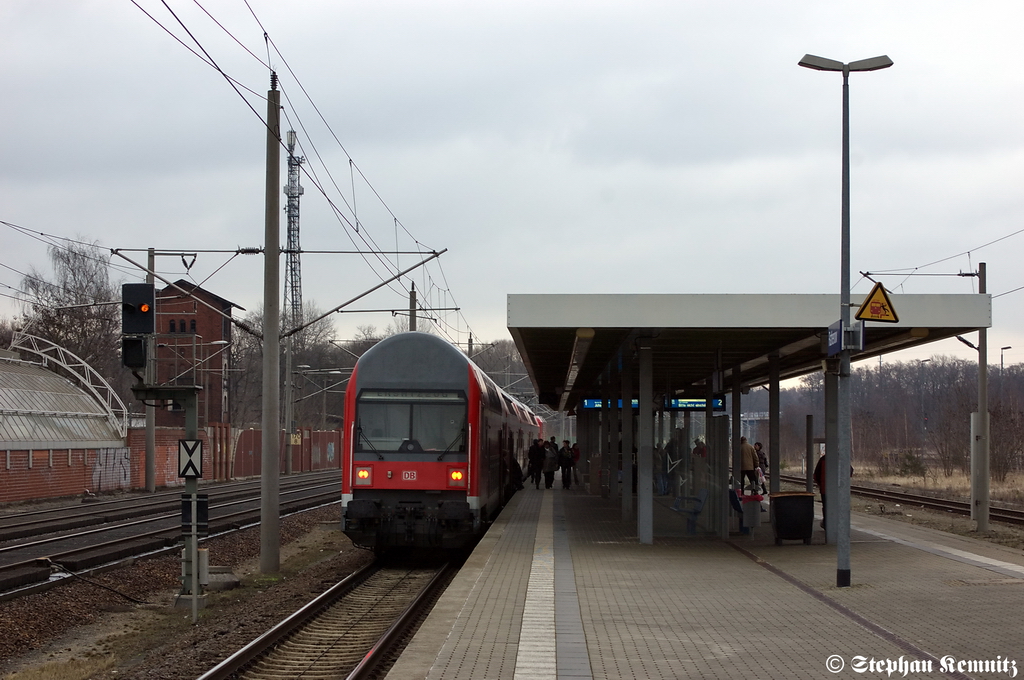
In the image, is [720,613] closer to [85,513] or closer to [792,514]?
[792,514]

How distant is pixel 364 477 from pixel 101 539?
21.9ft

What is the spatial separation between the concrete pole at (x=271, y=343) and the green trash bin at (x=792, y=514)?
298 inches

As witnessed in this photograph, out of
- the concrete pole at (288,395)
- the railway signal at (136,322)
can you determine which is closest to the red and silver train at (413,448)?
the railway signal at (136,322)

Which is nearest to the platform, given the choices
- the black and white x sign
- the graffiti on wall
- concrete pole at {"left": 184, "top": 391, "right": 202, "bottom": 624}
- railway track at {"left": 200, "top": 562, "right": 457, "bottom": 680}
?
railway track at {"left": 200, "top": 562, "right": 457, "bottom": 680}

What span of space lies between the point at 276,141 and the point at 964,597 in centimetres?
1064

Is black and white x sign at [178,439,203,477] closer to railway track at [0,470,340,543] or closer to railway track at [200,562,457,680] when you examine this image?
railway track at [200,562,457,680]

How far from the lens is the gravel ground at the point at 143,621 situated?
Result: 8.64 m

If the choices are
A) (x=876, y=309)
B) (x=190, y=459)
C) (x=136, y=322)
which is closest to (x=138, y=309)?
(x=136, y=322)

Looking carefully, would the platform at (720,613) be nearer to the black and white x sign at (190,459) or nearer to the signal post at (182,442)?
the signal post at (182,442)

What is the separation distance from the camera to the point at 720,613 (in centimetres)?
929

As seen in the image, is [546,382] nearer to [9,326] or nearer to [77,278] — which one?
[77,278]

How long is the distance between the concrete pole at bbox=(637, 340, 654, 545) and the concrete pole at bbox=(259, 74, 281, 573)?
557 centimetres

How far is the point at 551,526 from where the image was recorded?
1841 centimetres

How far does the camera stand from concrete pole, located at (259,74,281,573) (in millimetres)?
14117
